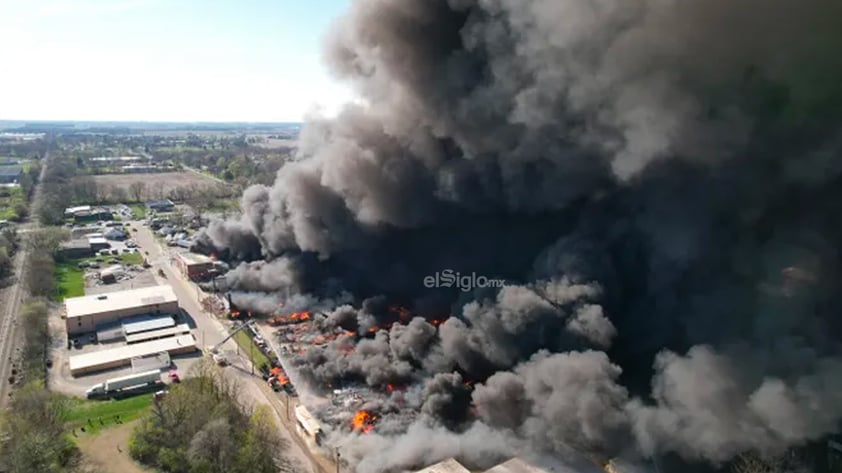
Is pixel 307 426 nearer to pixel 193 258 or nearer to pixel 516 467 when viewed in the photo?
pixel 516 467

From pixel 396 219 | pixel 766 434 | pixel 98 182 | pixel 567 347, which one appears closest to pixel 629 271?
pixel 567 347

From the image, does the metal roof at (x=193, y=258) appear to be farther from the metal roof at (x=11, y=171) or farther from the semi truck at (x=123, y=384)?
the metal roof at (x=11, y=171)

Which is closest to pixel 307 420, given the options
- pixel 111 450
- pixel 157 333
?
pixel 111 450

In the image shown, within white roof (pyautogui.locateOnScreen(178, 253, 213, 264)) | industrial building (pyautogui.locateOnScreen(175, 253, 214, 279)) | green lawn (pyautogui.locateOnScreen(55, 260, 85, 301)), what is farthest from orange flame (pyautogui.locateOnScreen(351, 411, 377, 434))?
green lawn (pyautogui.locateOnScreen(55, 260, 85, 301))

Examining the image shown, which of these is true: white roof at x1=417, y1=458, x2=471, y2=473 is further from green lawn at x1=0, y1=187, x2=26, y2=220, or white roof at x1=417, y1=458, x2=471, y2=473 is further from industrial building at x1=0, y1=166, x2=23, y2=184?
industrial building at x1=0, y1=166, x2=23, y2=184

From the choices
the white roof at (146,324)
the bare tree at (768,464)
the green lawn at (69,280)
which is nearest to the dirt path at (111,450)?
the white roof at (146,324)
